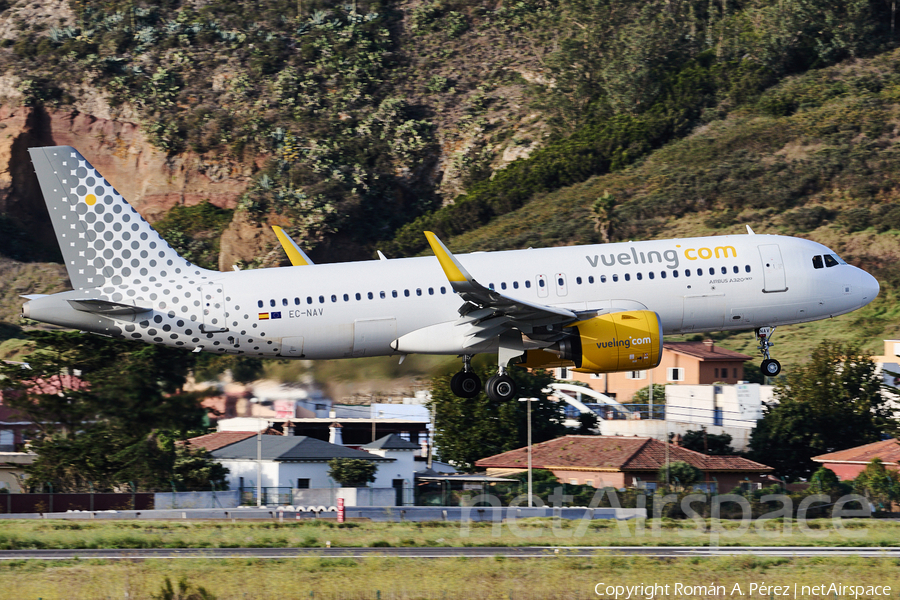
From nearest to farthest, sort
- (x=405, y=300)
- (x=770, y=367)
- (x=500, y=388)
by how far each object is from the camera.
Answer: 1. (x=405, y=300)
2. (x=500, y=388)
3. (x=770, y=367)

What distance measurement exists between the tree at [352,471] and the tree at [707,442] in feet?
93.4

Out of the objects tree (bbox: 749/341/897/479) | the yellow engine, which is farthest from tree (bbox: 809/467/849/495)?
the yellow engine

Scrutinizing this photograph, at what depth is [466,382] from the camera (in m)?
35.0

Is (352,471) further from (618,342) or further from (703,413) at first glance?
(618,342)

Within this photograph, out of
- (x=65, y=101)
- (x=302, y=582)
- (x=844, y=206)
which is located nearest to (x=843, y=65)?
(x=844, y=206)

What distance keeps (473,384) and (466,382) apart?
0.83ft

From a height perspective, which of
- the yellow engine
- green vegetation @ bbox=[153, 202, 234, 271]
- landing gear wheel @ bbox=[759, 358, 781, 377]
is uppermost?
green vegetation @ bbox=[153, 202, 234, 271]

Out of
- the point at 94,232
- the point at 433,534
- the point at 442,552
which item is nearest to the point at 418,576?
the point at 442,552

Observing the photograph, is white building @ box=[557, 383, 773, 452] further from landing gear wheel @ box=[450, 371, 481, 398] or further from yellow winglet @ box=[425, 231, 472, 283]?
yellow winglet @ box=[425, 231, 472, 283]

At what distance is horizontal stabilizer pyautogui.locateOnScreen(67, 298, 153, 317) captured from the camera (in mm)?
32938

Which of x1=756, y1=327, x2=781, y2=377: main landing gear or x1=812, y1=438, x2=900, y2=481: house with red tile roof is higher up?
x1=756, y1=327, x2=781, y2=377: main landing gear

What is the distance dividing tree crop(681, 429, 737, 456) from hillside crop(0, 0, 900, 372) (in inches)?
606

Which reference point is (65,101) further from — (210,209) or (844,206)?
(844,206)

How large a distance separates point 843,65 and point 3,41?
327ft
